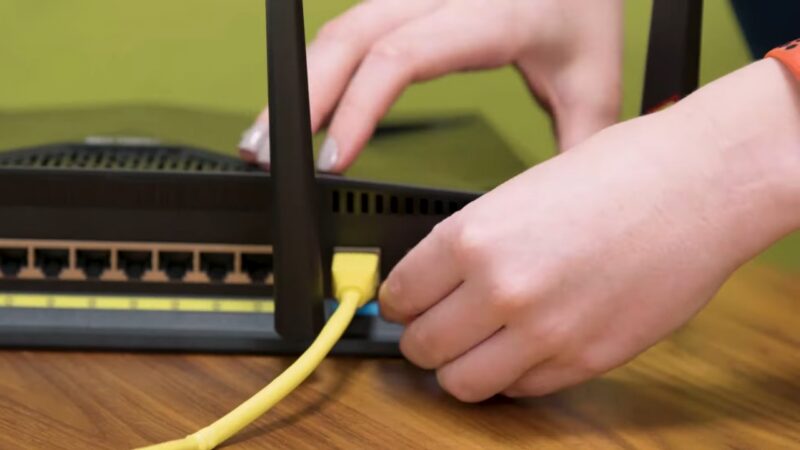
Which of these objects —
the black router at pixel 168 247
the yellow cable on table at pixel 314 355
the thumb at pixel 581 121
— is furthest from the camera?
the thumb at pixel 581 121

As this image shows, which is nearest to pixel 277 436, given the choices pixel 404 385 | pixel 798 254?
pixel 404 385

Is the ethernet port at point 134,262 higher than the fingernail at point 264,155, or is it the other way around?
the fingernail at point 264,155

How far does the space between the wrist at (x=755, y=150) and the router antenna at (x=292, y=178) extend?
0.67 feet

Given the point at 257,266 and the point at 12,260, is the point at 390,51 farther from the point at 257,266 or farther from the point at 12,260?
the point at 12,260

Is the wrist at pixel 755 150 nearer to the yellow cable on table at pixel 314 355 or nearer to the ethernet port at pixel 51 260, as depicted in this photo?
the yellow cable on table at pixel 314 355

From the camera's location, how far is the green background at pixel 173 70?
0.76 metres

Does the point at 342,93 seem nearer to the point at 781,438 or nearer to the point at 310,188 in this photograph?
the point at 310,188

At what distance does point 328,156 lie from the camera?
66 cm

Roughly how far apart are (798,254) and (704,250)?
811mm

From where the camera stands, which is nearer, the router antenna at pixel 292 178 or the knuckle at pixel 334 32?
the router antenna at pixel 292 178

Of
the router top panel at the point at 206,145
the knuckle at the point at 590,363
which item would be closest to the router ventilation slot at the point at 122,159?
the router top panel at the point at 206,145

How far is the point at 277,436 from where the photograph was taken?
1.77 feet

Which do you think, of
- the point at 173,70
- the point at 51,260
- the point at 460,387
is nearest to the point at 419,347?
the point at 460,387

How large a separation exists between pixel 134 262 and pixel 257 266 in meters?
0.08
